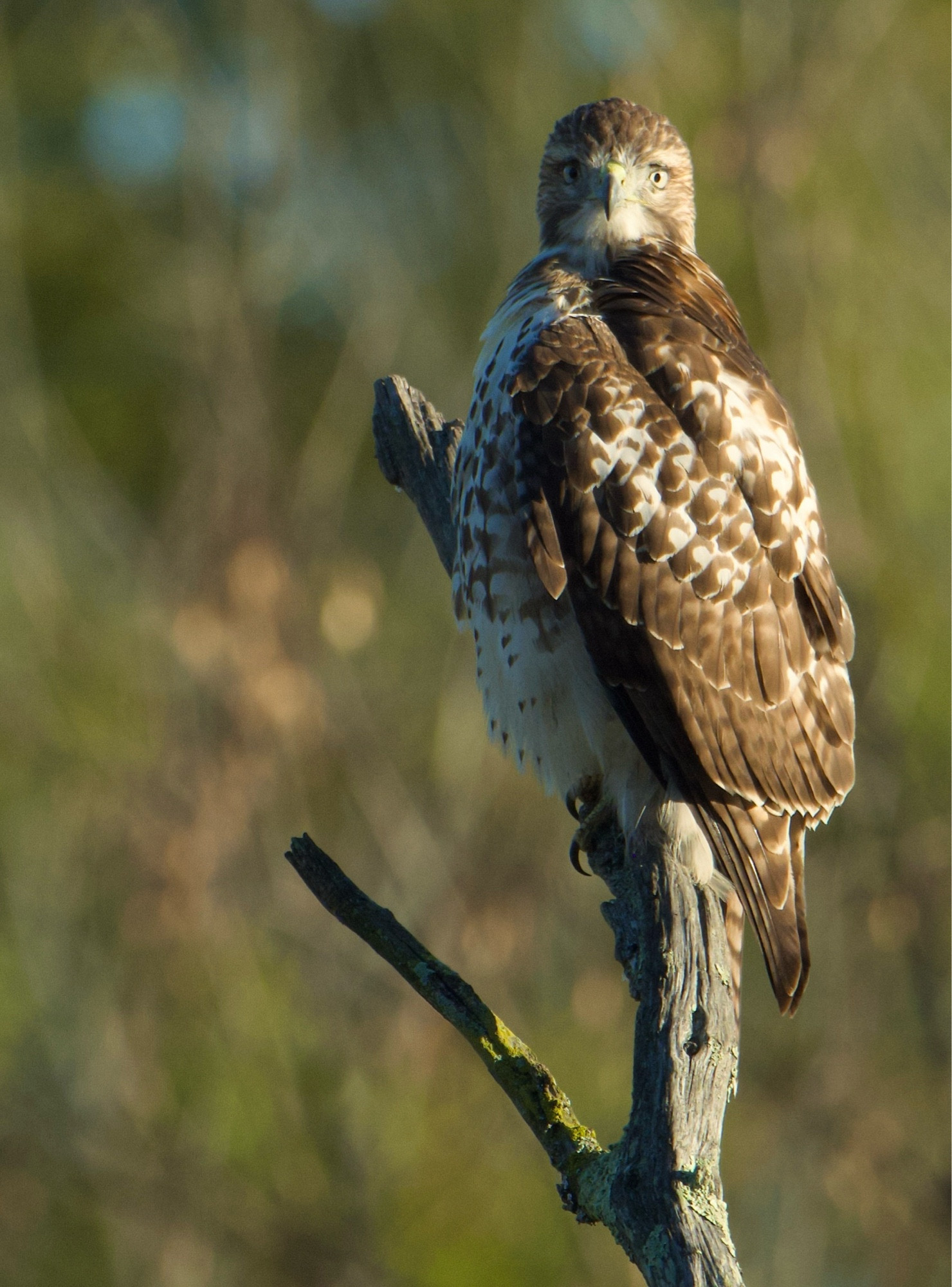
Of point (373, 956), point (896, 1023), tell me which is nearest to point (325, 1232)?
point (373, 956)

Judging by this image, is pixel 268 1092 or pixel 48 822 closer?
pixel 268 1092

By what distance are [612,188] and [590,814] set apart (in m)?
1.60

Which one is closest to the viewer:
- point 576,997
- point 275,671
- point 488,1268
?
point 275,671

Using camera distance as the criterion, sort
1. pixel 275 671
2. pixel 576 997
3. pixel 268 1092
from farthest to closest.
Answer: pixel 268 1092 → pixel 576 997 → pixel 275 671

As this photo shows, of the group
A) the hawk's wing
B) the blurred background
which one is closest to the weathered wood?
the hawk's wing

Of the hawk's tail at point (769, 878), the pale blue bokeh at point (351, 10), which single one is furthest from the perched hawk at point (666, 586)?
the pale blue bokeh at point (351, 10)

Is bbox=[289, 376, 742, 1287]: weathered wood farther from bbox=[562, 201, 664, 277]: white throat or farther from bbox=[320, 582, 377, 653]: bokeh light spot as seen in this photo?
bbox=[320, 582, 377, 653]: bokeh light spot

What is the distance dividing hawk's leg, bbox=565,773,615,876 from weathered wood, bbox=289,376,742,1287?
0.34m

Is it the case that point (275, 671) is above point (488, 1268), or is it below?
above

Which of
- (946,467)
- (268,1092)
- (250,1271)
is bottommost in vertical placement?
(250,1271)

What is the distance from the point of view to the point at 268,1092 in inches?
292

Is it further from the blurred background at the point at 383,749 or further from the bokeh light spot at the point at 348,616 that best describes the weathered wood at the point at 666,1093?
the blurred background at the point at 383,749

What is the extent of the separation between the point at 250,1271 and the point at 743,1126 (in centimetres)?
259

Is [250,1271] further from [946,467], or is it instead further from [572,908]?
[946,467]
